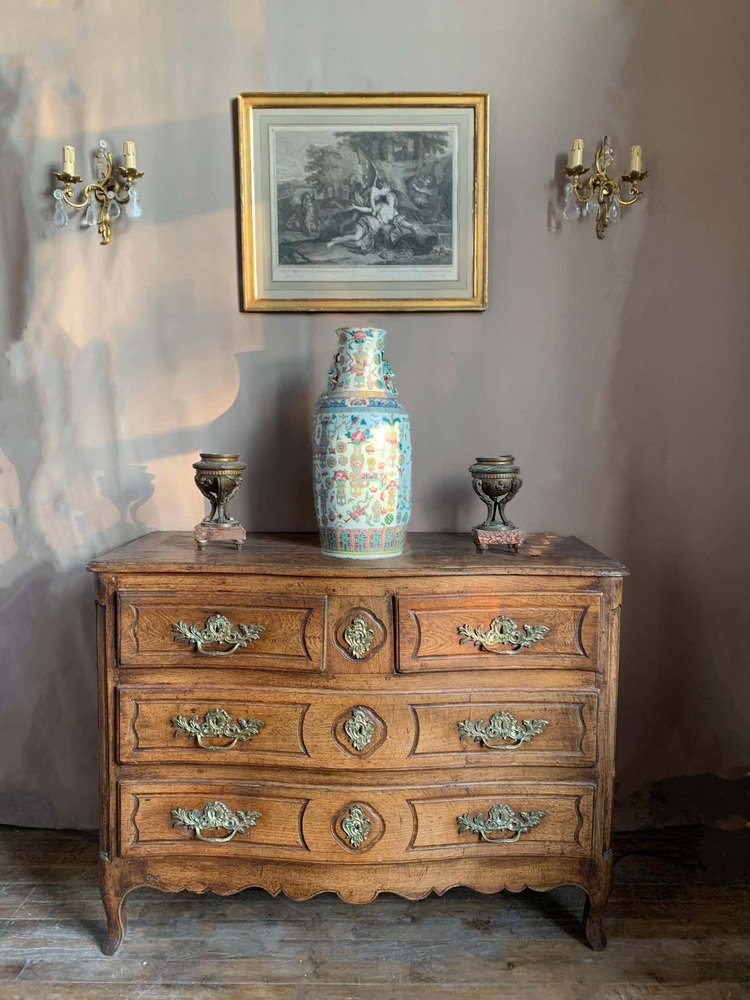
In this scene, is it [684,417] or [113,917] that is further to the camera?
[684,417]

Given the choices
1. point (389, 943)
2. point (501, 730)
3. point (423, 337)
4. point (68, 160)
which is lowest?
point (389, 943)

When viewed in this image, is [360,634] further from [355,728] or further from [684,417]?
[684,417]

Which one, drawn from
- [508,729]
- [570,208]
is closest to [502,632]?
[508,729]

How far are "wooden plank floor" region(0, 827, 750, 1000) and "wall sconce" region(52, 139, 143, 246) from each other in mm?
2017

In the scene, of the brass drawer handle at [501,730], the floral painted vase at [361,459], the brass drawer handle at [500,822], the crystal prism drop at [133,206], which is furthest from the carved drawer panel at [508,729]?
the crystal prism drop at [133,206]

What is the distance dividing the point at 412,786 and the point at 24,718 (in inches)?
56.4

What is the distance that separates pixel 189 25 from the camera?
7.01 feet

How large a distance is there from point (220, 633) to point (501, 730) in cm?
73

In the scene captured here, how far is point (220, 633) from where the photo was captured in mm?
1675

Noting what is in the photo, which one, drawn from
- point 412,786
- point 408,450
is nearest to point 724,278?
point 408,450

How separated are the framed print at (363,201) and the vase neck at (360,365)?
385 millimetres

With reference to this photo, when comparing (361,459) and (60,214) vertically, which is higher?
(60,214)

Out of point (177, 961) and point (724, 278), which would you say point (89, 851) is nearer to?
point (177, 961)

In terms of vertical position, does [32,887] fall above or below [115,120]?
below
